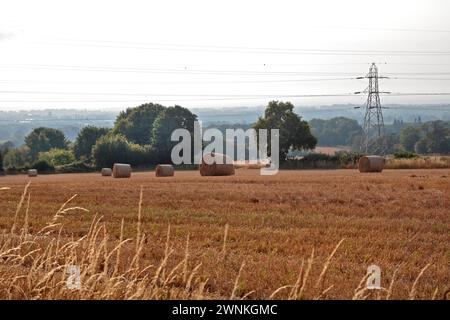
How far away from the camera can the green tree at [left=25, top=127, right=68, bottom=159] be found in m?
184

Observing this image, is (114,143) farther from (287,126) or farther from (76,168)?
(287,126)

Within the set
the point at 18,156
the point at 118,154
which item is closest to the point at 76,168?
the point at 118,154

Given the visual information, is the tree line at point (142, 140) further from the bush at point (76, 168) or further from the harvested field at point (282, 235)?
the harvested field at point (282, 235)

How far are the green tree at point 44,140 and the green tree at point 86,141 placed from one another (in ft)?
161

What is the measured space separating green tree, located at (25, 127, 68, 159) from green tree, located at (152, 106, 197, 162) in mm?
76849

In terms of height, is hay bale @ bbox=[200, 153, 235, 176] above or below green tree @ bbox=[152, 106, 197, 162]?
below

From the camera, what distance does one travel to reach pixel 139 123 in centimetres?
13800

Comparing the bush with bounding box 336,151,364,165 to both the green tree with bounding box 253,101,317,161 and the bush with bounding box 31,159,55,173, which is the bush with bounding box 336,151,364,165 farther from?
the bush with bounding box 31,159,55,173

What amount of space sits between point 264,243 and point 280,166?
6669 centimetres

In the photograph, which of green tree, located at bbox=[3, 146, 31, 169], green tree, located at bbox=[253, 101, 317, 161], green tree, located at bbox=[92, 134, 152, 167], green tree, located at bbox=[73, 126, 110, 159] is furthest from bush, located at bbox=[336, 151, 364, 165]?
green tree, located at bbox=[3, 146, 31, 169]

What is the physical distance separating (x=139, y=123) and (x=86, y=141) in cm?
1358

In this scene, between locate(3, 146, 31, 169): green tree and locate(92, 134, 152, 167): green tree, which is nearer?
locate(92, 134, 152, 167): green tree

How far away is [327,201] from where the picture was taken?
21609 mm
